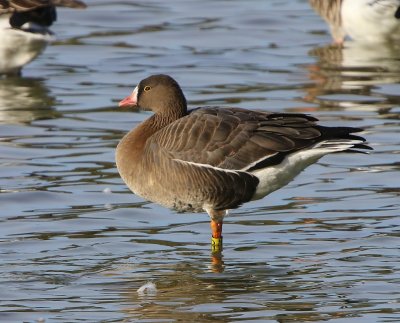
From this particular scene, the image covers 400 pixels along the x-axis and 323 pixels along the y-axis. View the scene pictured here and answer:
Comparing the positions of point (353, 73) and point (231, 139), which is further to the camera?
point (353, 73)

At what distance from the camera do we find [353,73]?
645 inches

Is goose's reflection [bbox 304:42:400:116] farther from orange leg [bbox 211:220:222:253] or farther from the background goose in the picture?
orange leg [bbox 211:220:222:253]

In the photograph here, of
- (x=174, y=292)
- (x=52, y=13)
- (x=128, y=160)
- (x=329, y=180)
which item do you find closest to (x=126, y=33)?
(x=52, y=13)

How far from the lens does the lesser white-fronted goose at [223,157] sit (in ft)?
30.9

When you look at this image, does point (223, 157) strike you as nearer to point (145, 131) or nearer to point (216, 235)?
point (216, 235)

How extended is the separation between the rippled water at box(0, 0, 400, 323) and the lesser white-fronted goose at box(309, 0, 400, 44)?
0.93ft

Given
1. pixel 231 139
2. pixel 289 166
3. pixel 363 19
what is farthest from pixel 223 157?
pixel 363 19

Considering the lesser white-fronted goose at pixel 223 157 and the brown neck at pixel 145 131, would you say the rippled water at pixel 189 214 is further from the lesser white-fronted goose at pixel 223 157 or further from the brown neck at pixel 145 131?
the brown neck at pixel 145 131

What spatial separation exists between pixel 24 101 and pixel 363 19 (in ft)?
17.6

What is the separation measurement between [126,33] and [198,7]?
212 cm

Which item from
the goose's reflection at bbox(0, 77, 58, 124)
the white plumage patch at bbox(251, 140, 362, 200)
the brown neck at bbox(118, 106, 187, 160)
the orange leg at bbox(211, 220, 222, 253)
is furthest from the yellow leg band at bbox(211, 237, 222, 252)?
the goose's reflection at bbox(0, 77, 58, 124)

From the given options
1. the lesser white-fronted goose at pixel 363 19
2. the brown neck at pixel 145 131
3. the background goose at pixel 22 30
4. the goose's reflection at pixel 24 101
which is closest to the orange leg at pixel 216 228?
the brown neck at pixel 145 131

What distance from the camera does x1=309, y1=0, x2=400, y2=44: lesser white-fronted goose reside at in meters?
17.7

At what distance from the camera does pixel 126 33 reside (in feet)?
64.1
